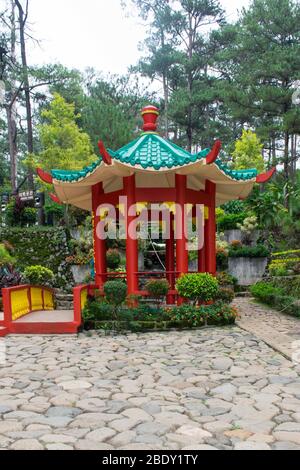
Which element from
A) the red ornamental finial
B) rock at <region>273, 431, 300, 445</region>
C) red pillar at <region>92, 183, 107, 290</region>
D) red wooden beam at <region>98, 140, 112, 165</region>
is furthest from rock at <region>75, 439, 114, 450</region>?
the red ornamental finial

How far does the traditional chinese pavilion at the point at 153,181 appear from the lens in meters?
8.34

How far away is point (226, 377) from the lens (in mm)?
5102

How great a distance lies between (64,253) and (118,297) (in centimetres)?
899

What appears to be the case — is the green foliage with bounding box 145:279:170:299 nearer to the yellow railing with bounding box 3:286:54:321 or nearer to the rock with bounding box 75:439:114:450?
the yellow railing with bounding box 3:286:54:321

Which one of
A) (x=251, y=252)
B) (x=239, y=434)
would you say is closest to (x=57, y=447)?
(x=239, y=434)

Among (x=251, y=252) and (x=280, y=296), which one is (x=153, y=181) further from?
(x=251, y=252)

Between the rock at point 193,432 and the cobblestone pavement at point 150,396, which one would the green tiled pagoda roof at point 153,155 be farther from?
the rock at point 193,432

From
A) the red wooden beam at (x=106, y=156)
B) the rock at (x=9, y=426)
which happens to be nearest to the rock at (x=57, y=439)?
the rock at (x=9, y=426)

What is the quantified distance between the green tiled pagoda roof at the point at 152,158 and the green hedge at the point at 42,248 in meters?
7.29

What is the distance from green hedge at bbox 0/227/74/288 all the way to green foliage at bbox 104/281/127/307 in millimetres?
7454

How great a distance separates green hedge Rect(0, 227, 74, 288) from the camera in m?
16.1

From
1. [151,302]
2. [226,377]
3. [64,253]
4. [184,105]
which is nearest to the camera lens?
[226,377]

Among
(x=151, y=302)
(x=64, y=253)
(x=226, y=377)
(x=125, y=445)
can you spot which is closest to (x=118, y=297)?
(x=151, y=302)
